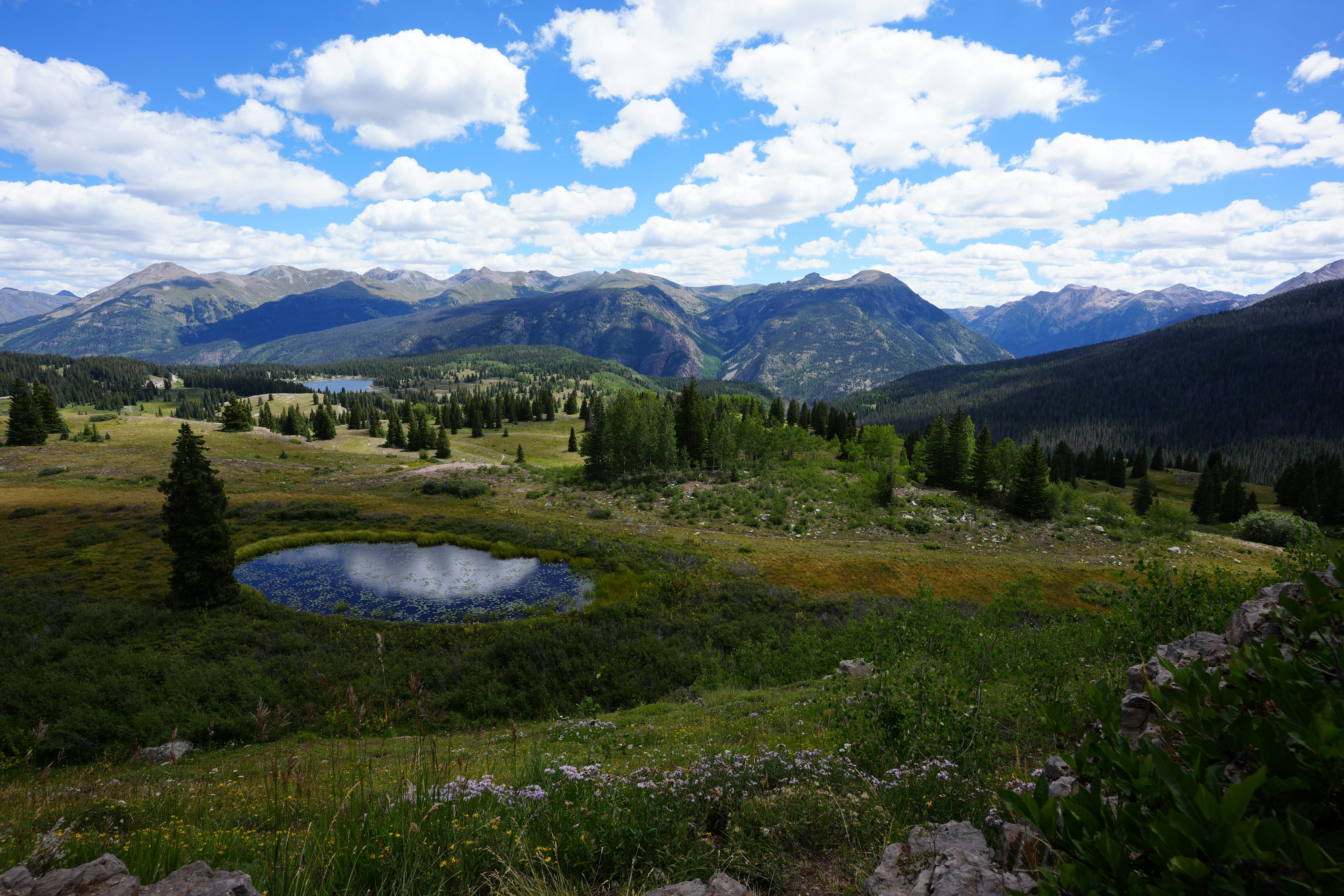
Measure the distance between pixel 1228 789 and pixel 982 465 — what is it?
209ft

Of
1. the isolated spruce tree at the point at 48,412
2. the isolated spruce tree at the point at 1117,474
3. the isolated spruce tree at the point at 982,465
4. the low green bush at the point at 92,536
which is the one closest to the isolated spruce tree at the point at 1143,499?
the isolated spruce tree at the point at 1117,474

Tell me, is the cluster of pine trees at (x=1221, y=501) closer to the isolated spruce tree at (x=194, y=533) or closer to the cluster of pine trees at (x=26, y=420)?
the isolated spruce tree at (x=194, y=533)

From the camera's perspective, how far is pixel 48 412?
80.4 meters

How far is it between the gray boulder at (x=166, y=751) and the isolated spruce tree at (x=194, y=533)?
11934 mm

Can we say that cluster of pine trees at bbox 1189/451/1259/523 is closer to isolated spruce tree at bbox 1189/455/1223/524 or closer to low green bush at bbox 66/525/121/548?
isolated spruce tree at bbox 1189/455/1223/524

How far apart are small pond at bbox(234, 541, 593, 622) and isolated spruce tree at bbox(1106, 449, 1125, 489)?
122867 mm

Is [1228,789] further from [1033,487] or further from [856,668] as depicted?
[1033,487]

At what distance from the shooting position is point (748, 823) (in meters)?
5.70

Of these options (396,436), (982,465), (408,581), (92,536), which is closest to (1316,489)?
(982,465)

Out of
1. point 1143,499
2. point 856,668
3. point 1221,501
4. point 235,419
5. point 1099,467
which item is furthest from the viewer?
point 1099,467

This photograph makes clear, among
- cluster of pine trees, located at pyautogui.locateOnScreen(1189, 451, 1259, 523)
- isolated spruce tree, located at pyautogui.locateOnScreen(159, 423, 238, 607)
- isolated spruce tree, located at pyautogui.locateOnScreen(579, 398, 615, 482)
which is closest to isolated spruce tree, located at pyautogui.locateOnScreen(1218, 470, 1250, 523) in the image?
cluster of pine trees, located at pyautogui.locateOnScreen(1189, 451, 1259, 523)

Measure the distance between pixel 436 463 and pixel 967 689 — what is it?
7704cm

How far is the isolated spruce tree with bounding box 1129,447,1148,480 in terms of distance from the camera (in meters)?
112

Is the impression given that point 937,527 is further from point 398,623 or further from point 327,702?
point 327,702
